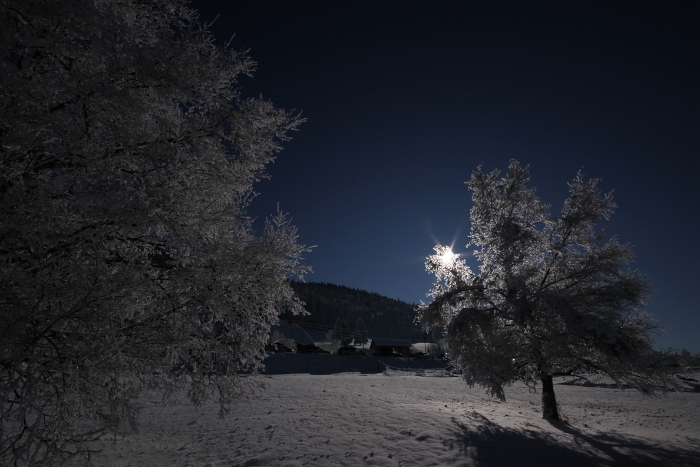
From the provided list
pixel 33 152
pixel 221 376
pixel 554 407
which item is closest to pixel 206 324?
pixel 221 376

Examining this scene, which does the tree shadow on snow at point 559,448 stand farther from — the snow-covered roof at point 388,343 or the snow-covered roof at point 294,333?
the snow-covered roof at point 388,343

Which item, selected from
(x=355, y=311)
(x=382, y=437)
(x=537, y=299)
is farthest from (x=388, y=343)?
(x=382, y=437)

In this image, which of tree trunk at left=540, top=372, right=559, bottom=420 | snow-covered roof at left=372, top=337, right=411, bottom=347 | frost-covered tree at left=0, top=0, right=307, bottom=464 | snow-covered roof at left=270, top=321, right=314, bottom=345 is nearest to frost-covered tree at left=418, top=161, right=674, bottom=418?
tree trunk at left=540, top=372, right=559, bottom=420

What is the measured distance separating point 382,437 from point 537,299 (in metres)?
5.63

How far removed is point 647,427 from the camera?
11047 millimetres

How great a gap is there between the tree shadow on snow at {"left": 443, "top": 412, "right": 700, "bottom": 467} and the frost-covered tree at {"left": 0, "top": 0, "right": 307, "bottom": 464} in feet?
17.2

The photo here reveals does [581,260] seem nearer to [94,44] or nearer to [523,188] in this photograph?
[523,188]

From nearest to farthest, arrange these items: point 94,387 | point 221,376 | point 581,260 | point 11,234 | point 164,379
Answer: point 11,234 < point 94,387 < point 164,379 < point 221,376 < point 581,260

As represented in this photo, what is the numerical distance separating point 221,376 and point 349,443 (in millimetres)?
3474

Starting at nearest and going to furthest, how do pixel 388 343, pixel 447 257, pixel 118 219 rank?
1. pixel 118 219
2. pixel 447 257
3. pixel 388 343

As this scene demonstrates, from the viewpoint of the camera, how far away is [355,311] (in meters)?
124

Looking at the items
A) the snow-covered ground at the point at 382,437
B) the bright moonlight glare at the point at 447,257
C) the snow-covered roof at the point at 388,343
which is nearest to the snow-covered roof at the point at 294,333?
the snow-covered roof at the point at 388,343

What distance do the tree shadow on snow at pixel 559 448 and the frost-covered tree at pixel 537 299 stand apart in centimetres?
134

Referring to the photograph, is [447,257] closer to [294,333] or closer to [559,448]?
[559,448]
